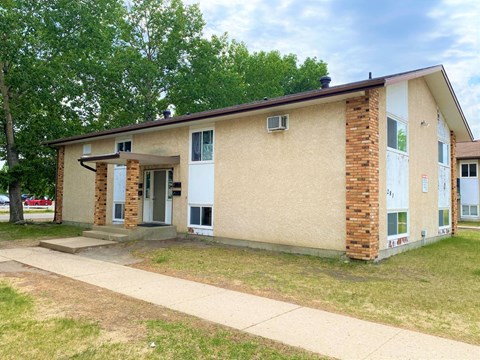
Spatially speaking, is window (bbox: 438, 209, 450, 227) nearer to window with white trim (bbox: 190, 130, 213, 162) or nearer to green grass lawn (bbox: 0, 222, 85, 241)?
window with white trim (bbox: 190, 130, 213, 162)

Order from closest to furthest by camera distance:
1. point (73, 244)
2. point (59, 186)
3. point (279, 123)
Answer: point (279, 123) < point (73, 244) < point (59, 186)

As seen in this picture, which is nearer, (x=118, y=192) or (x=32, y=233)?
(x=32, y=233)

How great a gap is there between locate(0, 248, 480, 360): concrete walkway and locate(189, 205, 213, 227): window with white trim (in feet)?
15.5

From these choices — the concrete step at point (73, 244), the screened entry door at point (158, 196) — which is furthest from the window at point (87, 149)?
the concrete step at point (73, 244)

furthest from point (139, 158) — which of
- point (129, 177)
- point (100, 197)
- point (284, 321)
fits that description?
point (284, 321)

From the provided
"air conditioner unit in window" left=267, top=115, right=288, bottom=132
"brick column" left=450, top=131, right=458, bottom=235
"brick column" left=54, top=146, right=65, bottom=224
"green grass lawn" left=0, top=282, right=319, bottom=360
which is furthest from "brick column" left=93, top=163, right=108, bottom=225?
"brick column" left=450, top=131, right=458, bottom=235

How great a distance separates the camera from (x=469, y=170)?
90.4 ft

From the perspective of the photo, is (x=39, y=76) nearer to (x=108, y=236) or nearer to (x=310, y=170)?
(x=108, y=236)

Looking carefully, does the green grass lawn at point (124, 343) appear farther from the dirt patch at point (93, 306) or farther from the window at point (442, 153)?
the window at point (442, 153)

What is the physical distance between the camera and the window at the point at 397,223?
9.85 meters

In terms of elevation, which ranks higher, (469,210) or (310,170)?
(310,170)

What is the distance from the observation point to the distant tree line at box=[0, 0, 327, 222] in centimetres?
1917

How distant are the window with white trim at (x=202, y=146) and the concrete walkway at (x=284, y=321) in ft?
18.7

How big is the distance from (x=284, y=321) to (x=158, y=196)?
10422 mm
